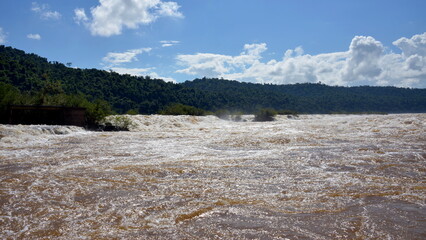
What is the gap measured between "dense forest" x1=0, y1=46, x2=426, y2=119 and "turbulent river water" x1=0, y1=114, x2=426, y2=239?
14899 millimetres

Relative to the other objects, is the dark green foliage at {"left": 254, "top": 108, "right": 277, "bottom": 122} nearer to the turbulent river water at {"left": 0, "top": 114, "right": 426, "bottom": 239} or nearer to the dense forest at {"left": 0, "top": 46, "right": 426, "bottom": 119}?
the dense forest at {"left": 0, "top": 46, "right": 426, "bottom": 119}

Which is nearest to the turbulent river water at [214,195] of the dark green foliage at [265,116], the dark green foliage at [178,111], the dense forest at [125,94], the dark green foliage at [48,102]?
the dark green foliage at [48,102]

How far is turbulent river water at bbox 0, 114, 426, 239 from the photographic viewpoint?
384 centimetres

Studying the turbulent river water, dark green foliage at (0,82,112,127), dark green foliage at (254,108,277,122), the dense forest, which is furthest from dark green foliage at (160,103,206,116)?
the turbulent river water

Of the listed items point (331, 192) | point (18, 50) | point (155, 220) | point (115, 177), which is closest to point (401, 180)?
point (331, 192)

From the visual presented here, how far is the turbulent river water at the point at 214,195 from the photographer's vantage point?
3.84 m

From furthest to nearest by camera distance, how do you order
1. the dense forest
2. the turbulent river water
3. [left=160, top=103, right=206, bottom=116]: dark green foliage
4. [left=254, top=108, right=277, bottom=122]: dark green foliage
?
[left=254, top=108, right=277, bottom=122]: dark green foliage < [left=160, top=103, right=206, bottom=116]: dark green foliage < the dense forest < the turbulent river water

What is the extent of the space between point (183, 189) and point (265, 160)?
374 centimetres

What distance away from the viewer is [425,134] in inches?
566

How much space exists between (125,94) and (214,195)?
5493 cm

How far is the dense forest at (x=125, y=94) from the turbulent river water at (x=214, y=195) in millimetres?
14899

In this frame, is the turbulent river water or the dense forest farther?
the dense forest

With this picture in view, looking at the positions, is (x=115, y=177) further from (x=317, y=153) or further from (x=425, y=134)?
(x=425, y=134)

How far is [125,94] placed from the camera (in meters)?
57.4
